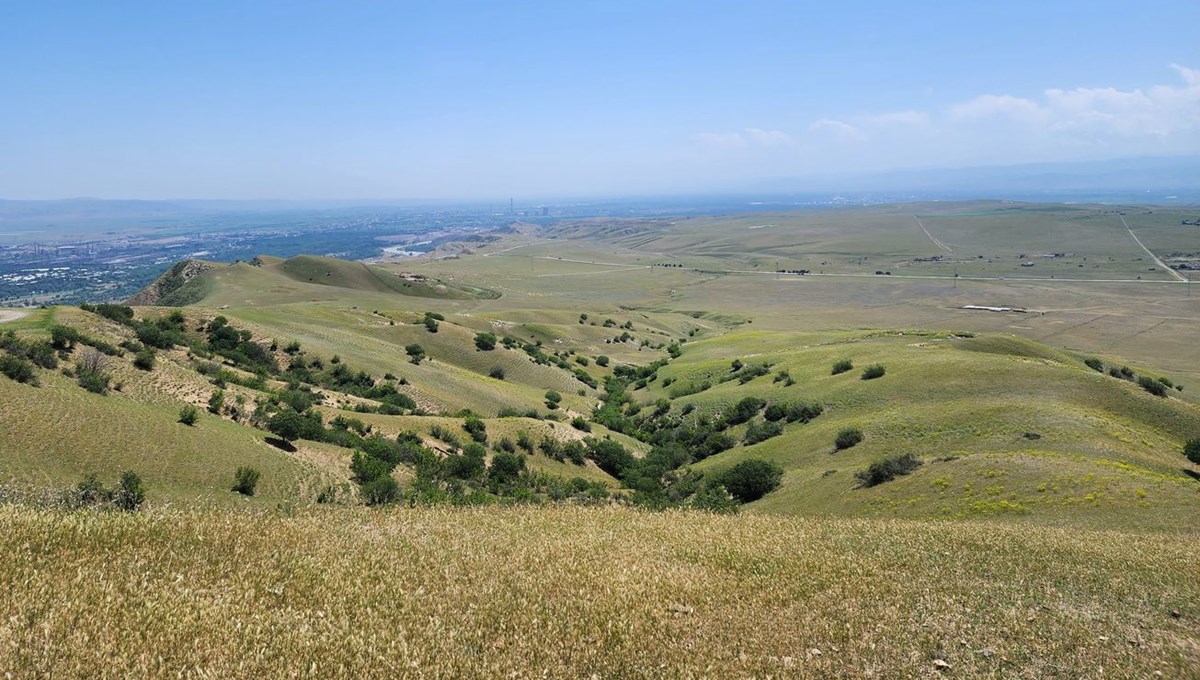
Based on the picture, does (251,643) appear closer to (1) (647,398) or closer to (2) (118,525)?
(2) (118,525)

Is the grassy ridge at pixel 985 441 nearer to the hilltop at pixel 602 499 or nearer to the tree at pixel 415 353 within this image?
the hilltop at pixel 602 499

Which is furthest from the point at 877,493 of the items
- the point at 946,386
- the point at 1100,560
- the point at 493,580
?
the point at 493,580

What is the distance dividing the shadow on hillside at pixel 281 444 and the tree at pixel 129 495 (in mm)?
7364

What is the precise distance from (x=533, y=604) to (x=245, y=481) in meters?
17.5

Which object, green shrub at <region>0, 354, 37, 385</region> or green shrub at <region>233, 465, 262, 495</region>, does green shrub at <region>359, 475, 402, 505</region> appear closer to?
green shrub at <region>233, 465, 262, 495</region>

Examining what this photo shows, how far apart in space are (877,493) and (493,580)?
73.7ft

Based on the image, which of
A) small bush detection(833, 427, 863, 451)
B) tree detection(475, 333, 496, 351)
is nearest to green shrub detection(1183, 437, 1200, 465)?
small bush detection(833, 427, 863, 451)

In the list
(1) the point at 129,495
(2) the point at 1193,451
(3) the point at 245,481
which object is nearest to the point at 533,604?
(1) the point at 129,495

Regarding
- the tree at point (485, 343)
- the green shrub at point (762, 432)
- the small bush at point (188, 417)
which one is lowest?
the green shrub at point (762, 432)

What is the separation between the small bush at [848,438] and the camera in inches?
1385

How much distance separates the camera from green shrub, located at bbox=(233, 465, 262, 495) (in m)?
20.6

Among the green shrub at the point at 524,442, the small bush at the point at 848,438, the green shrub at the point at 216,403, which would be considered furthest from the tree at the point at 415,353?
the small bush at the point at 848,438

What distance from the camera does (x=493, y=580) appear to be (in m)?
7.82

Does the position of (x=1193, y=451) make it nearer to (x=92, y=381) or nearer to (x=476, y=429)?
(x=476, y=429)
